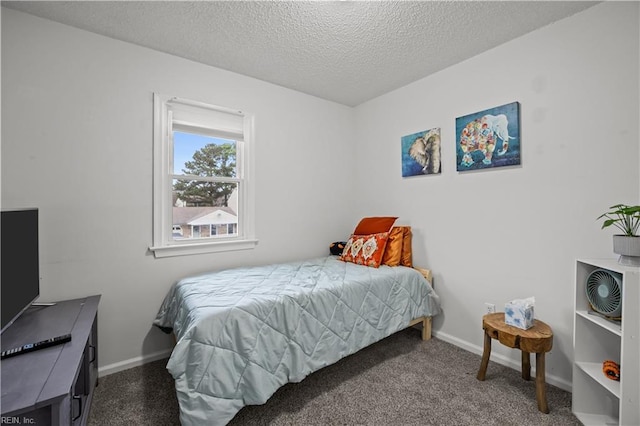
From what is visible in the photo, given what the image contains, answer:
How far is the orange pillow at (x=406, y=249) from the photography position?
2855 millimetres

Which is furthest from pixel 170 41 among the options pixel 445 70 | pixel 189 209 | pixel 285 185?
Result: pixel 445 70

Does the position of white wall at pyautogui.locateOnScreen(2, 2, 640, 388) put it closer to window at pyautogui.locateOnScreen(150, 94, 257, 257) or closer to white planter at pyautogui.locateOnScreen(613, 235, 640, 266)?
window at pyautogui.locateOnScreen(150, 94, 257, 257)

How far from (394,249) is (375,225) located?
38 centimetres

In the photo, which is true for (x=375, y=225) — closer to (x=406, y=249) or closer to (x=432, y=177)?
(x=406, y=249)

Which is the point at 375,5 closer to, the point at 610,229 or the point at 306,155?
the point at 306,155

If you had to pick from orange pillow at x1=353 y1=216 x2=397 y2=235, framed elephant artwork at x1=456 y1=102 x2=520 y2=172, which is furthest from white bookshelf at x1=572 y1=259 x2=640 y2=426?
orange pillow at x1=353 y1=216 x2=397 y2=235

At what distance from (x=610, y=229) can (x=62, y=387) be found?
2962mm

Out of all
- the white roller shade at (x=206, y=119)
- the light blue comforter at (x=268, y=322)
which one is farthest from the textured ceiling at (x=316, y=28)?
the light blue comforter at (x=268, y=322)

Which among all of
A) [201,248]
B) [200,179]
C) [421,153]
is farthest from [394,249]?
[200,179]

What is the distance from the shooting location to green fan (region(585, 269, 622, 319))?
1504mm

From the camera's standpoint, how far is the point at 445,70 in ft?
8.80

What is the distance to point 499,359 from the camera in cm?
232

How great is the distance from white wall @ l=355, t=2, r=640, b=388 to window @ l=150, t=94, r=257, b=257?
175cm

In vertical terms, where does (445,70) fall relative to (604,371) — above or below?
above
